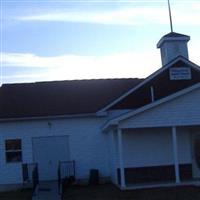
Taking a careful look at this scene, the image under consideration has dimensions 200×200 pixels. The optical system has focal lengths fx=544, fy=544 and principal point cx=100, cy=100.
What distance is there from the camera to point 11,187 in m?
26.6

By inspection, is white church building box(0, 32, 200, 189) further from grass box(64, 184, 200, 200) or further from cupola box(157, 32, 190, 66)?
grass box(64, 184, 200, 200)

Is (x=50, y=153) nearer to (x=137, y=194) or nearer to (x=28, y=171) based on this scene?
(x=28, y=171)

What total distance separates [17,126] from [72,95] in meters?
3.92

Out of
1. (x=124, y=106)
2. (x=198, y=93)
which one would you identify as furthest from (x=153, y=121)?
(x=124, y=106)

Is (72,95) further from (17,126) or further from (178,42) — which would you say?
(178,42)

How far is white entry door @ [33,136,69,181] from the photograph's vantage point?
89.0 feet

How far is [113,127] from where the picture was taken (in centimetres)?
2439

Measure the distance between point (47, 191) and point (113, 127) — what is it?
406 cm

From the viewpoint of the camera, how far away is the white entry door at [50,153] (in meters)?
27.1

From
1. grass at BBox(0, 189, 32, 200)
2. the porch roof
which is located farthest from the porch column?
grass at BBox(0, 189, 32, 200)

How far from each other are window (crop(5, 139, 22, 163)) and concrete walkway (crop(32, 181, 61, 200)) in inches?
76.5

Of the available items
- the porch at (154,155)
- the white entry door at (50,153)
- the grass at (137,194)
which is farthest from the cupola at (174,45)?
the grass at (137,194)

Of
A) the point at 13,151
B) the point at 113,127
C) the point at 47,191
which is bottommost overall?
the point at 47,191

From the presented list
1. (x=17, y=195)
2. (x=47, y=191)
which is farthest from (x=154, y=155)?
(x=17, y=195)
